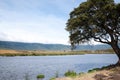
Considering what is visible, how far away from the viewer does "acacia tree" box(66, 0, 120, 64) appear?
43.2 meters

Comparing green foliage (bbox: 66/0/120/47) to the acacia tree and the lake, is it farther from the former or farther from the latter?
the lake

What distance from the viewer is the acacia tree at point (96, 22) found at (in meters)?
43.2

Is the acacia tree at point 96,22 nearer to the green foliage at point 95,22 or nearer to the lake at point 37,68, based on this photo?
the green foliage at point 95,22

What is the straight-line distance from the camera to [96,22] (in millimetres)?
44312

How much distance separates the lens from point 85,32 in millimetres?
45656

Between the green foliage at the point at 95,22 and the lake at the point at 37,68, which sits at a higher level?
the green foliage at the point at 95,22

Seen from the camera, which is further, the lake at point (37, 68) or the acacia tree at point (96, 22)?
the lake at point (37, 68)

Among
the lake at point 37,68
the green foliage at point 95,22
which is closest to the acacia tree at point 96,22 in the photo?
the green foliage at point 95,22

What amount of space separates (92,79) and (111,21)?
49.9 feet

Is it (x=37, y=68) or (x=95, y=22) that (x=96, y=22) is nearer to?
(x=95, y=22)

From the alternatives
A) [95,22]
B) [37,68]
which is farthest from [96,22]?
[37,68]

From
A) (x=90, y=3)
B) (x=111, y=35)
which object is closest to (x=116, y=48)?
(x=111, y=35)

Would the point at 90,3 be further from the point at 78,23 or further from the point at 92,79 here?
the point at 92,79

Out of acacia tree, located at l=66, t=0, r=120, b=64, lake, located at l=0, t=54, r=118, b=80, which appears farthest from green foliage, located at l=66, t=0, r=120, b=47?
lake, located at l=0, t=54, r=118, b=80
